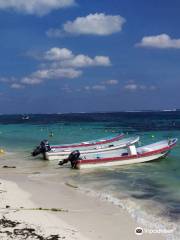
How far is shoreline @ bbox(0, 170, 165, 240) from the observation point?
12484 millimetres

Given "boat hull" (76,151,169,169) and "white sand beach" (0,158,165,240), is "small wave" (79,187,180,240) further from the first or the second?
"boat hull" (76,151,169,169)

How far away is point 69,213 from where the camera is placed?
14.9m

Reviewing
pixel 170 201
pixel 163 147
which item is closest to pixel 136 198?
pixel 170 201

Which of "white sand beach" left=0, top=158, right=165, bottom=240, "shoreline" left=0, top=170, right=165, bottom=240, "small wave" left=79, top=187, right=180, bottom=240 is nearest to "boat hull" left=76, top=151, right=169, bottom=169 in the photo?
"shoreline" left=0, top=170, right=165, bottom=240

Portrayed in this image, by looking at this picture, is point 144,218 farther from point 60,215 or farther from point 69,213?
point 60,215

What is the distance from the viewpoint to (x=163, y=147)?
31219mm

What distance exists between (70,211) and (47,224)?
224 cm

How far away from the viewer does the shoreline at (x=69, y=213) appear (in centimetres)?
1248

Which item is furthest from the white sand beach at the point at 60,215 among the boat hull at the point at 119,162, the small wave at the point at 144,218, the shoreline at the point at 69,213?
the boat hull at the point at 119,162

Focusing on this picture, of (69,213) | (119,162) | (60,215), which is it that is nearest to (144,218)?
(69,213)

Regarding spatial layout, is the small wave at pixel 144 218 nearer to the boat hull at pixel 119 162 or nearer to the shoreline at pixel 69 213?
the shoreline at pixel 69 213

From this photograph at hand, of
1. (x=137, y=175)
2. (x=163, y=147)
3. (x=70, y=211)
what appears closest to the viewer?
(x=70, y=211)

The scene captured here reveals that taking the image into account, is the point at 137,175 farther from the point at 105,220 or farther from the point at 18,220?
the point at 18,220

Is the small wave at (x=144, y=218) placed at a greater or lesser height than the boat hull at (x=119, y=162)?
lesser
